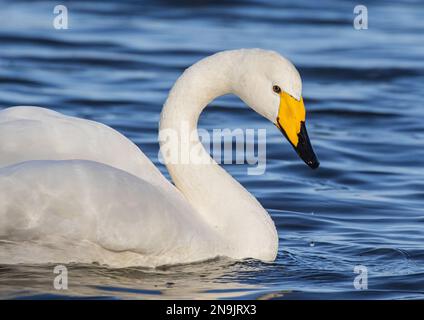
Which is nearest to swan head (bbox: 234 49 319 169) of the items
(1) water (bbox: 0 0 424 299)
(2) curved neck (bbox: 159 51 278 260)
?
(2) curved neck (bbox: 159 51 278 260)

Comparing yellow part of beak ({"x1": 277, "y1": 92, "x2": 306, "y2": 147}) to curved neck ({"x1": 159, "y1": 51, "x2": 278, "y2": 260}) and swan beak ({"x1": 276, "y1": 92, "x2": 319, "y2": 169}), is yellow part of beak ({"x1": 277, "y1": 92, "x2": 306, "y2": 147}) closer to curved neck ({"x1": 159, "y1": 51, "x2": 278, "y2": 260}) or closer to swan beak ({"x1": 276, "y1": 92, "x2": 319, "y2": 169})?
swan beak ({"x1": 276, "y1": 92, "x2": 319, "y2": 169})

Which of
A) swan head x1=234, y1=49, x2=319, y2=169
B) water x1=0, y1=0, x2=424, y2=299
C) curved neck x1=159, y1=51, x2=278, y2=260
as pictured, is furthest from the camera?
curved neck x1=159, y1=51, x2=278, y2=260

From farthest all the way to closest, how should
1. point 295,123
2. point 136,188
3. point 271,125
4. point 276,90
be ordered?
point 271,125 < point 295,123 < point 276,90 < point 136,188

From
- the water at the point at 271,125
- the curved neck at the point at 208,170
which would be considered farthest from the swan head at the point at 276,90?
the water at the point at 271,125

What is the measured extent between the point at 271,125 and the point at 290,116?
5030 millimetres

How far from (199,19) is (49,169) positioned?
11323 millimetres

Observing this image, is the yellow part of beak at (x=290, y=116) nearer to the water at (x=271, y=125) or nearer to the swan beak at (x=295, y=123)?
the swan beak at (x=295, y=123)

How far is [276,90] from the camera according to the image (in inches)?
312

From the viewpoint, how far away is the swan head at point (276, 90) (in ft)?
25.8

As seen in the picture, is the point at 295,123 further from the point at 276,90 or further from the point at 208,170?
the point at 208,170

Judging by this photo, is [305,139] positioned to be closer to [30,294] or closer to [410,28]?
[30,294]

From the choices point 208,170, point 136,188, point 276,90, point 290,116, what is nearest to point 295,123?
point 290,116

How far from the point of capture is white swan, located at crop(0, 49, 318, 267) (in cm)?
725

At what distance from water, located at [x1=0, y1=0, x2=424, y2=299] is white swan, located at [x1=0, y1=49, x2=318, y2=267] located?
16 cm
